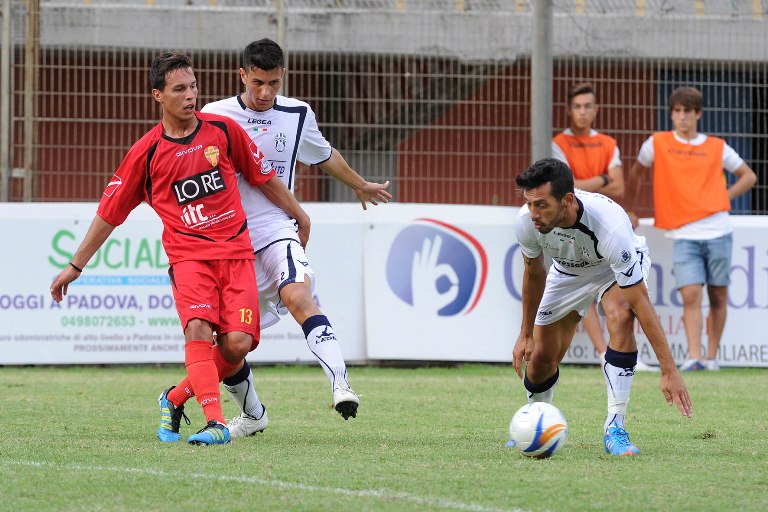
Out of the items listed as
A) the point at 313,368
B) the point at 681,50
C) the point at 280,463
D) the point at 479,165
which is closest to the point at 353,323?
the point at 313,368

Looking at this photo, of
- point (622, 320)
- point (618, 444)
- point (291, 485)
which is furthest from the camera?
point (622, 320)

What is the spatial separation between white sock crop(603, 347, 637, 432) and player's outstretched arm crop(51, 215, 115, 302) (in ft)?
8.69

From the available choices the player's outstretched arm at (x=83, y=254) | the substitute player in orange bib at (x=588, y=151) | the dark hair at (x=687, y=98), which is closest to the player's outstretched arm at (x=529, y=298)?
the player's outstretched arm at (x=83, y=254)

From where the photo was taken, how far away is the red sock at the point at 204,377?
635 cm

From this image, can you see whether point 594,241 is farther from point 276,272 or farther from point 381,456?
point 276,272

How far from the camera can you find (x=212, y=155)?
6629mm

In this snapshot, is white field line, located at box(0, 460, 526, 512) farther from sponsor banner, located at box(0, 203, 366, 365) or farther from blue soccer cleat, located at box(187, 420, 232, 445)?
sponsor banner, located at box(0, 203, 366, 365)

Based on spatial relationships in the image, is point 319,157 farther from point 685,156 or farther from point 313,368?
point 685,156

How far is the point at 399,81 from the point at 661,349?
7.34 metres

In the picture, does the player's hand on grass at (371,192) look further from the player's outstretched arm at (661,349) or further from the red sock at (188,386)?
the player's outstretched arm at (661,349)

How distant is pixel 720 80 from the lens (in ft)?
42.2

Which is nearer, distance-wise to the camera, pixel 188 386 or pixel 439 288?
pixel 188 386

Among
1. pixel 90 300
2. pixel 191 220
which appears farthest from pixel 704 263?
pixel 191 220

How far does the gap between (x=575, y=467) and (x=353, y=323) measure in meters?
6.45
